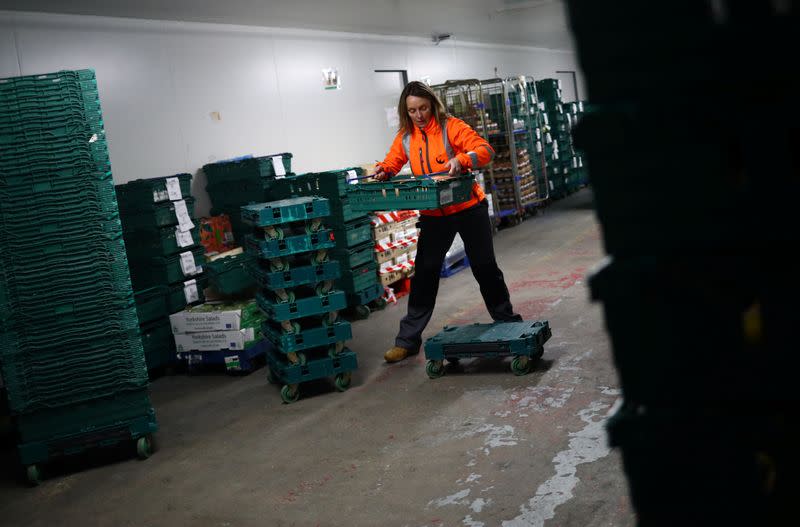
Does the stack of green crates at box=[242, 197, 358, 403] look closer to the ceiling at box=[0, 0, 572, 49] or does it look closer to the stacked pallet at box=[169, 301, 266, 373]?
the stacked pallet at box=[169, 301, 266, 373]

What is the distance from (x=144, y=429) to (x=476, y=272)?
9.90 ft

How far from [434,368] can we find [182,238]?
11.8 feet

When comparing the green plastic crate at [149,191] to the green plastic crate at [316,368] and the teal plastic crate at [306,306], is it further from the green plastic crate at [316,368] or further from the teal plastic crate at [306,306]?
the green plastic crate at [316,368]

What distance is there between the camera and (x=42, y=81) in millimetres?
5766

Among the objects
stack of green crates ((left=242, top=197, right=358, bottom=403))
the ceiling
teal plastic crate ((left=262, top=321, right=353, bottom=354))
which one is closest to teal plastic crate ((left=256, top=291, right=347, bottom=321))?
stack of green crates ((left=242, top=197, right=358, bottom=403))

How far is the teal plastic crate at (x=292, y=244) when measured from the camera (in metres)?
6.76

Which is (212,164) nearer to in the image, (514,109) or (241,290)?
(241,290)

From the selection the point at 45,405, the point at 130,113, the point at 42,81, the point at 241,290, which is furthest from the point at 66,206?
the point at 130,113

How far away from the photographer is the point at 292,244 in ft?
22.4

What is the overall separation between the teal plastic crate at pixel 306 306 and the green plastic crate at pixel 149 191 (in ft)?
8.28

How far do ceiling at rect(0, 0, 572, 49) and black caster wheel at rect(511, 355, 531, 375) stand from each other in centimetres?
476

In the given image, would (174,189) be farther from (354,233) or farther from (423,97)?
(423,97)

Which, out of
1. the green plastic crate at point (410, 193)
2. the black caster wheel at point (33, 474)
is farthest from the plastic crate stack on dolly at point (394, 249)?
the black caster wheel at point (33, 474)

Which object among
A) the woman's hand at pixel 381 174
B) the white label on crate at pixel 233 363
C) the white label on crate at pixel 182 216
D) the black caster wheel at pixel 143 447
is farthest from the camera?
the white label on crate at pixel 182 216
